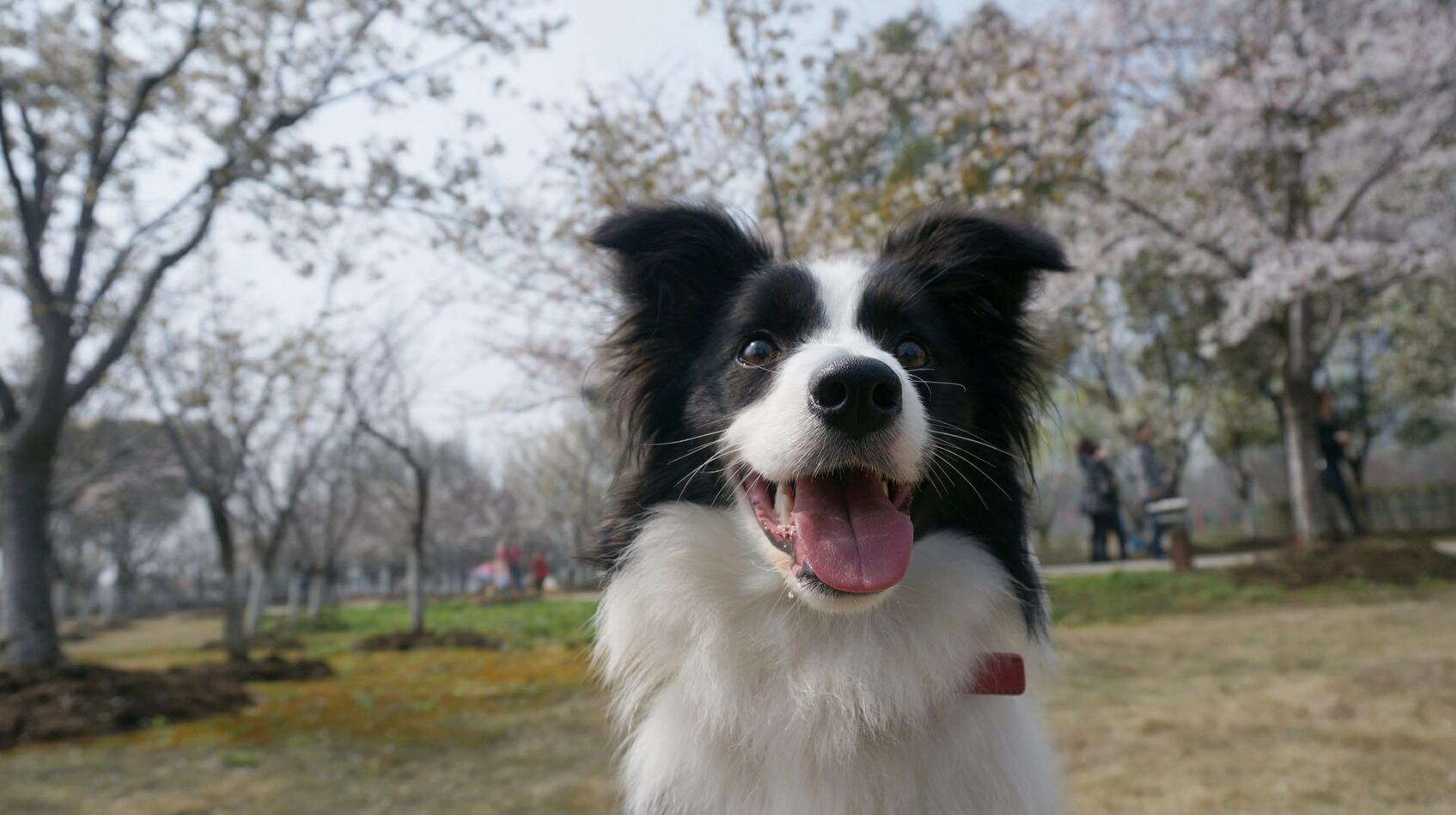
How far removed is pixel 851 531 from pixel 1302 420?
13671mm

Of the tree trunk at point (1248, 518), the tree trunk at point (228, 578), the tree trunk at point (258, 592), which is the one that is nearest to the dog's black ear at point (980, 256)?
the tree trunk at point (228, 578)

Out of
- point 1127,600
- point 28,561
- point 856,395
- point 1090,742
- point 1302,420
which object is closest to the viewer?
point 856,395

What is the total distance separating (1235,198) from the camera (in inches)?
523

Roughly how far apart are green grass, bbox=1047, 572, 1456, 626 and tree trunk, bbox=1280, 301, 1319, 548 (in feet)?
5.10

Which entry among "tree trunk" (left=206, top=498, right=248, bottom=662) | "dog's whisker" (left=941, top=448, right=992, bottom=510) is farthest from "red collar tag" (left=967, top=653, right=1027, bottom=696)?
"tree trunk" (left=206, top=498, right=248, bottom=662)

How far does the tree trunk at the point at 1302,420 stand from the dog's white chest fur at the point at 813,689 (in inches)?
507

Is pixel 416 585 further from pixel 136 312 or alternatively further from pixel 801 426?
pixel 801 426

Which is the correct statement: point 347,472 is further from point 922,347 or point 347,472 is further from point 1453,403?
point 1453,403

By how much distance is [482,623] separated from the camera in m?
16.7

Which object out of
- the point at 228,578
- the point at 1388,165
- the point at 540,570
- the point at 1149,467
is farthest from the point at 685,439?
the point at 540,570

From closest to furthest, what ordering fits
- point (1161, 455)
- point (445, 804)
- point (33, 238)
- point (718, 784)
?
point (718, 784) → point (445, 804) → point (33, 238) → point (1161, 455)

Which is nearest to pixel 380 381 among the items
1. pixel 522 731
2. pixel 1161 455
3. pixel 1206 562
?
pixel 522 731

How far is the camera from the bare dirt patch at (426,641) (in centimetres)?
1299

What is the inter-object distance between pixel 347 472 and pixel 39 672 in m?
14.5
